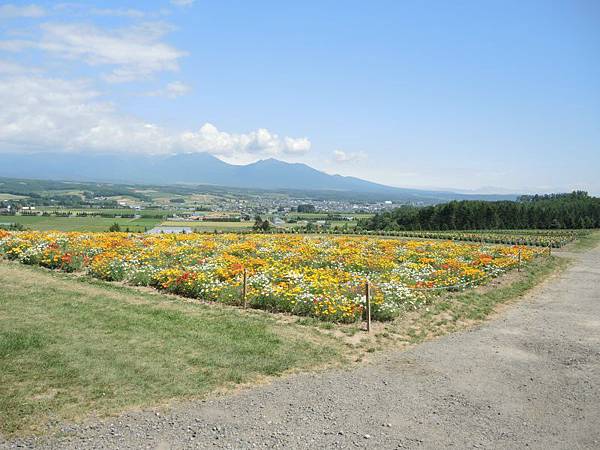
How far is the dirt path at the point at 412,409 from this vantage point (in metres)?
6.22

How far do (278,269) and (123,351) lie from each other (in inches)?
323

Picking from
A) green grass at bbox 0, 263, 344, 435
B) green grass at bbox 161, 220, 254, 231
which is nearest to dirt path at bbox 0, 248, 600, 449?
green grass at bbox 0, 263, 344, 435

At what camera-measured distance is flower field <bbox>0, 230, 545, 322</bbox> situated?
43.2 ft

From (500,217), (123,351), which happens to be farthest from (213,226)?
(123,351)

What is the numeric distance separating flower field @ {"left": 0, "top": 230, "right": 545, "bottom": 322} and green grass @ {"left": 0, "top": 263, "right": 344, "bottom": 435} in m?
1.12

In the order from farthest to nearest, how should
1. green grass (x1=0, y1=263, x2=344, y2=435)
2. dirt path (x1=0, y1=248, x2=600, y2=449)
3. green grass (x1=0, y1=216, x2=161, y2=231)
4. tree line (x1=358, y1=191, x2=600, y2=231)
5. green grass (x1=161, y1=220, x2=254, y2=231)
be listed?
tree line (x1=358, y1=191, x2=600, y2=231) < green grass (x1=161, y1=220, x2=254, y2=231) < green grass (x1=0, y1=216, x2=161, y2=231) < green grass (x1=0, y1=263, x2=344, y2=435) < dirt path (x1=0, y1=248, x2=600, y2=449)

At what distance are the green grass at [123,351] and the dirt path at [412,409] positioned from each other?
0.66 metres

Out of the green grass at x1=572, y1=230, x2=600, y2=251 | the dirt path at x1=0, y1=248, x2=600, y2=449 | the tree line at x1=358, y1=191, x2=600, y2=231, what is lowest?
the dirt path at x1=0, y1=248, x2=600, y2=449

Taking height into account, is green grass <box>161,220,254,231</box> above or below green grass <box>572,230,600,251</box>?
below

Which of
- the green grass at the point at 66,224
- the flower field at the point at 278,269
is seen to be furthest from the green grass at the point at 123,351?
the green grass at the point at 66,224

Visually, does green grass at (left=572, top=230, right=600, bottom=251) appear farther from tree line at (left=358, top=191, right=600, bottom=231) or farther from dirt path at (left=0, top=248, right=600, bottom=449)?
dirt path at (left=0, top=248, right=600, bottom=449)

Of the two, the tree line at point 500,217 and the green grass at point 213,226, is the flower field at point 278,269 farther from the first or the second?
the tree line at point 500,217

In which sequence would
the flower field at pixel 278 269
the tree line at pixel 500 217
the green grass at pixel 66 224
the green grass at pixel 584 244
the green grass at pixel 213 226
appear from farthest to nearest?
the tree line at pixel 500 217
the green grass at pixel 213 226
the green grass at pixel 66 224
the green grass at pixel 584 244
the flower field at pixel 278 269

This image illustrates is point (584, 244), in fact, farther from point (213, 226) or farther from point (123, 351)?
point (213, 226)
